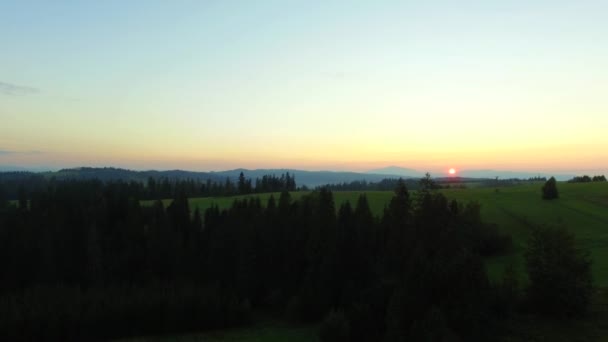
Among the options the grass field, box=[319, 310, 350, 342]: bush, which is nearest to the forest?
box=[319, 310, 350, 342]: bush

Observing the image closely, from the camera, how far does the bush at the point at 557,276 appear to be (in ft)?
111

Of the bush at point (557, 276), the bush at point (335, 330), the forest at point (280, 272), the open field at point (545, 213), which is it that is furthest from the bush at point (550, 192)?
the bush at point (335, 330)

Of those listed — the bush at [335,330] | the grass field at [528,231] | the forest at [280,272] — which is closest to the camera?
the forest at [280,272]

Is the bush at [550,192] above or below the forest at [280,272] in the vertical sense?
above

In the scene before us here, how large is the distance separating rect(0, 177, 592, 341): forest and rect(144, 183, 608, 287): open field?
204 inches

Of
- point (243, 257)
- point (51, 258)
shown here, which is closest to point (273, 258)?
point (243, 257)

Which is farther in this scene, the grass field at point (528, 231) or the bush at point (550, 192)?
the bush at point (550, 192)

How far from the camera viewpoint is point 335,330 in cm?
3809

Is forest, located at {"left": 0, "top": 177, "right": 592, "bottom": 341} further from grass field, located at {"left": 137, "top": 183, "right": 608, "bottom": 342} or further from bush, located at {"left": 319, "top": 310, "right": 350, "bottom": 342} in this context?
grass field, located at {"left": 137, "top": 183, "right": 608, "bottom": 342}

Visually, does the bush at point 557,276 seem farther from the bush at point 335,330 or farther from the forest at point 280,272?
the bush at point 335,330

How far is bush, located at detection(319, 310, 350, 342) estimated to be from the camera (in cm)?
3784

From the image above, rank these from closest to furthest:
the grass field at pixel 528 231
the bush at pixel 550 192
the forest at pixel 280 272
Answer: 1. the forest at pixel 280 272
2. the grass field at pixel 528 231
3. the bush at pixel 550 192

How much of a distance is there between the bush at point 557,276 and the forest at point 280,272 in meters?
0.10

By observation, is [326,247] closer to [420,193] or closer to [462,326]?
[420,193]
